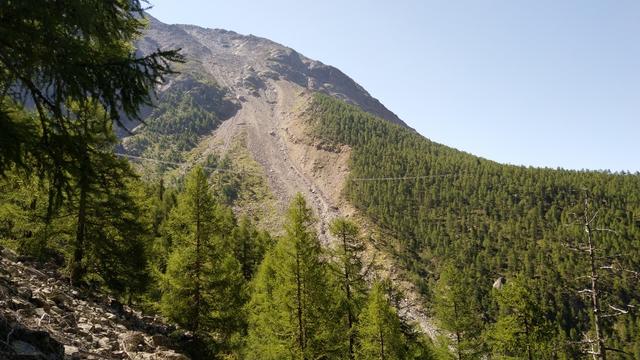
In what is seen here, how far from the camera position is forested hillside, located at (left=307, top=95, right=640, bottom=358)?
8431 centimetres

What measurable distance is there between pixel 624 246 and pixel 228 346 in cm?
9978

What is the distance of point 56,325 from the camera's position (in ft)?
34.8

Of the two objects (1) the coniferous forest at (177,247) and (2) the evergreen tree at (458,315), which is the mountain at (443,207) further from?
(2) the evergreen tree at (458,315)

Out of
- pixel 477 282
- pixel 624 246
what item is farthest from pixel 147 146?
pixel 624 246

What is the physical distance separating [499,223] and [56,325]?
344ft

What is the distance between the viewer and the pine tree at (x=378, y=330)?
23625 millimetres

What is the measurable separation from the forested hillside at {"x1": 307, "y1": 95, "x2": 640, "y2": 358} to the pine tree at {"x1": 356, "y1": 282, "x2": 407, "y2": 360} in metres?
47.4

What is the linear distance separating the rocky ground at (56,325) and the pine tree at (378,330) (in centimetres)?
1192

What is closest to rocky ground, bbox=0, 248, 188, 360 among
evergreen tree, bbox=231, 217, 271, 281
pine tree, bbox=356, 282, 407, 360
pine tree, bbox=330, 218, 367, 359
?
pine tree, bbox=356, 282, 407, 360

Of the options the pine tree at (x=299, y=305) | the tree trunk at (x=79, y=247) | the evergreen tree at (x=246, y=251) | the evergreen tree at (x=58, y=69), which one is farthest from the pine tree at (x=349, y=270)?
the evergreen tree at (x=58, y=69)

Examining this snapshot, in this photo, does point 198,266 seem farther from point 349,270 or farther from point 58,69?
point 58,69

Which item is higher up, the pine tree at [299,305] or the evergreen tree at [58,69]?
the evergreen tree at [58,69]

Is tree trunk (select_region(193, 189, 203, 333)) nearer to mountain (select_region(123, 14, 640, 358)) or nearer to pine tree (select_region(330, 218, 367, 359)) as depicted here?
pine tree (select_region(330, 218, 367, 359))

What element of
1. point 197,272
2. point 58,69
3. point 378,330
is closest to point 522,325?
point 378,330
